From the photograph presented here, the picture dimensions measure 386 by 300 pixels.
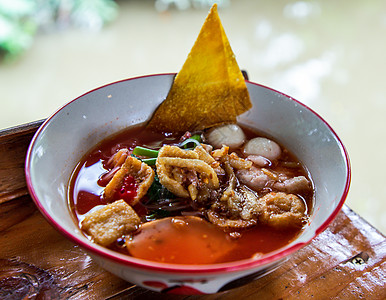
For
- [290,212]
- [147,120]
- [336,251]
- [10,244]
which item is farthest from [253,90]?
[10,244]

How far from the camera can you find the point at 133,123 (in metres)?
1.89

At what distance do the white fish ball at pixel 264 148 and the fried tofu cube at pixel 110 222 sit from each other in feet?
2.16

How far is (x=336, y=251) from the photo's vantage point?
1.46m

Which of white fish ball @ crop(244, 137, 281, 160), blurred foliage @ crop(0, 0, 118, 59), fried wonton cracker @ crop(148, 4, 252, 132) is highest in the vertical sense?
fried wonton cracker @ crop(148, 4, 252, 132)

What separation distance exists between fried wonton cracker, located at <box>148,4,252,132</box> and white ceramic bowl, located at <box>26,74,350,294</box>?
0.19 ft

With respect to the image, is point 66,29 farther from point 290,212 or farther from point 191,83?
point 290,212

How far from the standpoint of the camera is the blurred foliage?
16.5 ft

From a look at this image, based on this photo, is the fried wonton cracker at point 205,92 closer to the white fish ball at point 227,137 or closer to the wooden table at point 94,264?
the white fish ball at point 227,137

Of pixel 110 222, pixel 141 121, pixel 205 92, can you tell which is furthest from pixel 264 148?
pixel 110 222

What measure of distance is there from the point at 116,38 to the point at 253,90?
4203mm

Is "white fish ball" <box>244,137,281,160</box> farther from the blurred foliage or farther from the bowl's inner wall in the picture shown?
the blurred foliage

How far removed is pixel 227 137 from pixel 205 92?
241 mm

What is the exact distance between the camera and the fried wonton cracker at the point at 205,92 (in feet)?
5.95

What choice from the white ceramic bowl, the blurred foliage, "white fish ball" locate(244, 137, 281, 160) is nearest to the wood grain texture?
the white ceramic bowl
